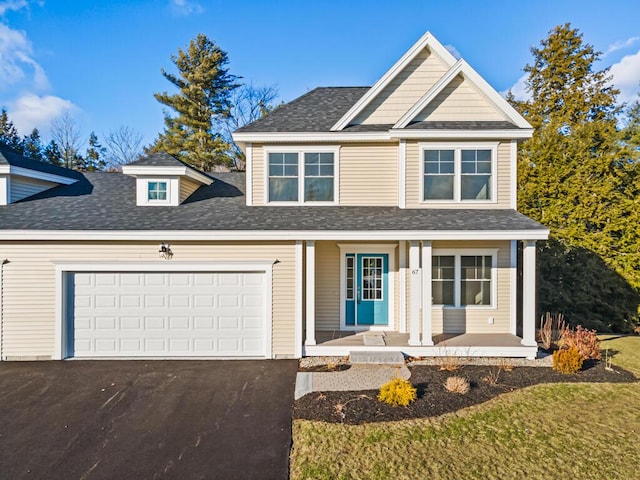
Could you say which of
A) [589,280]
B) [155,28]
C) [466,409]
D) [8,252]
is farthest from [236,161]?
[466,409]

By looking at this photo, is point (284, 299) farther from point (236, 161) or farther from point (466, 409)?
point (236, 161)

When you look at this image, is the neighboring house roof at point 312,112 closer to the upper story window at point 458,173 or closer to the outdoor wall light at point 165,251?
the upper story window at point 458,173

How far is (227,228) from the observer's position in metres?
8.70

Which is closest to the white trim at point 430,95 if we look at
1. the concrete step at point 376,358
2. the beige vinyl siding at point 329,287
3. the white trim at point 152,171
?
the beige vinyl siding at point 329,287

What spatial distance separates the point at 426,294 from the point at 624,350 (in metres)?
6.15

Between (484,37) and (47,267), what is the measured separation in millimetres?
18365

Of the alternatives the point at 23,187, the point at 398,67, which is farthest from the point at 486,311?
the point at 23,187

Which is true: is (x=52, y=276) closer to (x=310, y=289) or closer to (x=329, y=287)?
(x=310, y=289)

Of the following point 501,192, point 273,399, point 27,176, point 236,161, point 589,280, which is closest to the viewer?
point 273,399

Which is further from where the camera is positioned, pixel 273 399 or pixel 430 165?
pixel 430 165

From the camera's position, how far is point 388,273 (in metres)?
10.4

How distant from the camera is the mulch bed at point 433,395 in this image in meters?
5.77

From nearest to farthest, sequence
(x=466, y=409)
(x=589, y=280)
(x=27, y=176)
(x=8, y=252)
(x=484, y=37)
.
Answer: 1. (x=466, y=409)
2. (x=8, y=252)
3. (x=27, y=176)
4. (x=589, y=280)
5. (x=484, y=37)

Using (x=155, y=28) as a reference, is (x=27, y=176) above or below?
below
